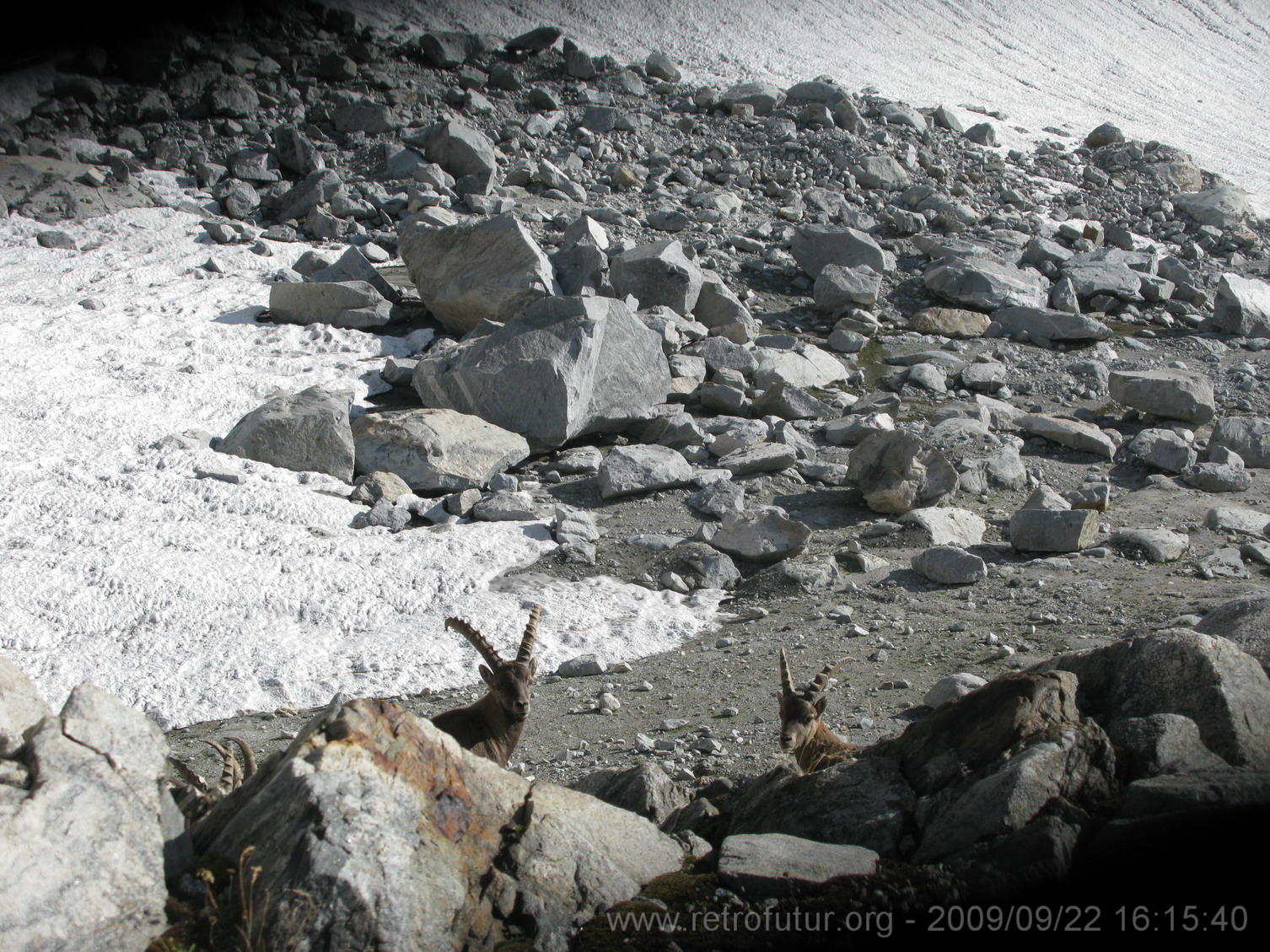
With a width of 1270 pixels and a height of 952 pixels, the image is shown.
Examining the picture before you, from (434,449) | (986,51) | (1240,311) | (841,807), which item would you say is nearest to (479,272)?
(434,449)

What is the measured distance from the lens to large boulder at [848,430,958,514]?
9.09m

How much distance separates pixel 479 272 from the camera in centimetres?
1191

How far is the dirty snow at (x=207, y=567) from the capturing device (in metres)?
6.75

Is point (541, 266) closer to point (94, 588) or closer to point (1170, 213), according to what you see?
point (94, 588)

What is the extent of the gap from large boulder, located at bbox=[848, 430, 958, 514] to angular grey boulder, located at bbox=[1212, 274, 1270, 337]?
370 inches

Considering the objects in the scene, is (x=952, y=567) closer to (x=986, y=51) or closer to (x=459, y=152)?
(x=459, y=152)

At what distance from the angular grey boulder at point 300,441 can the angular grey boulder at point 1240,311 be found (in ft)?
44.8

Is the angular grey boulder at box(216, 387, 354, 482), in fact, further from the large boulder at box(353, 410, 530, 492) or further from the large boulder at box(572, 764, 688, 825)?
the large boulder at box(572, 764, 688, 825)

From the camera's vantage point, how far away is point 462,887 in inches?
129

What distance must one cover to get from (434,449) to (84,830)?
6.19m

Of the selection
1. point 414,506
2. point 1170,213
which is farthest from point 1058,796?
point 1170,213

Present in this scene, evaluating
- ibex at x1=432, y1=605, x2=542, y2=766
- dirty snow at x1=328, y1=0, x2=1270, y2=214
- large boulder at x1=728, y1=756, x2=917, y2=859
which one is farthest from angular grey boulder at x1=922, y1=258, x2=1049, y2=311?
large boulder at x1=728, y1=756, x2=917, y2=859

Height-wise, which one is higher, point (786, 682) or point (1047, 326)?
point (786, 682)

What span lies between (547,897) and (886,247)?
1540 centimetres
